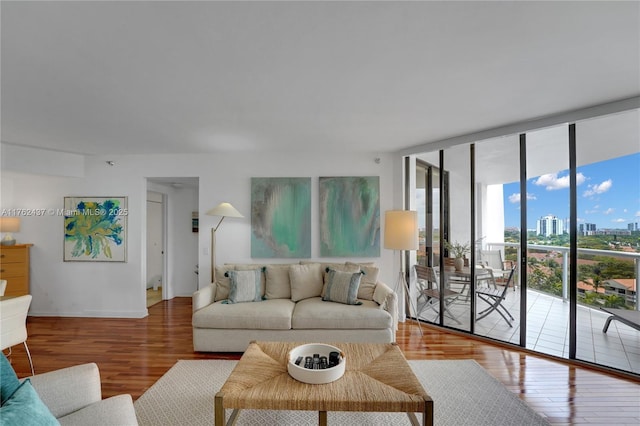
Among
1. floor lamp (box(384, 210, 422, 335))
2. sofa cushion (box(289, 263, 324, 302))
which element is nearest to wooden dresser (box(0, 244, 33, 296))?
sofa cushion (box(289, 263, 324, 302))

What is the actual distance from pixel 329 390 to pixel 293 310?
66.6 inches

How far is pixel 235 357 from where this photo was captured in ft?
10.5

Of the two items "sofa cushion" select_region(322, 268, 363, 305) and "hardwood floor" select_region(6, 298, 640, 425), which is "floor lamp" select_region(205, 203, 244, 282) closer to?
"hardwood floor" select_region(6, 298, 640, 425)

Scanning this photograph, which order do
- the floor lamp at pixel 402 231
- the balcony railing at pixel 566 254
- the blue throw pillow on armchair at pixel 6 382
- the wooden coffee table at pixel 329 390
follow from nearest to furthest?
the blue throw pillow on armchair at pixel 6 382
the wooden coffee table at pixel 329 390
the balcony railing at pixel 566 254
the floor lamp at pixel 402 231

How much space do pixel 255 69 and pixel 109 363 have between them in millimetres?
3300

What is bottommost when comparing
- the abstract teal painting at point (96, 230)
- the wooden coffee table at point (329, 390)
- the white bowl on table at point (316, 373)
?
the wooden coffee table at point (329, 390)

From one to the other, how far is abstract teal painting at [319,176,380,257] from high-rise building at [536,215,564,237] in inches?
77.3

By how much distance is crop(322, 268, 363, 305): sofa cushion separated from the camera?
3.52m

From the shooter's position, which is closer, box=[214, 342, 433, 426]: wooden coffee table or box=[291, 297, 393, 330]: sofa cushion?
box=[214, 342, 433, 426]: wooden coffee table

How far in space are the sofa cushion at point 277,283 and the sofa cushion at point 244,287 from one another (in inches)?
6.0

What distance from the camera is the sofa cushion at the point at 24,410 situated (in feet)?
3.62

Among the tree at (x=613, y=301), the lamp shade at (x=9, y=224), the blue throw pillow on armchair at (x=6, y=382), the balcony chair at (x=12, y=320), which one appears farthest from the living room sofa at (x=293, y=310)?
the lamp shade at (x=9, y=224)

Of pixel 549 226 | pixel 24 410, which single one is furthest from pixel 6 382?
pixel 549 226

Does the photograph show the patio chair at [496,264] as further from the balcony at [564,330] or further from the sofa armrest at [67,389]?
the sofa armrest at [67,389]
